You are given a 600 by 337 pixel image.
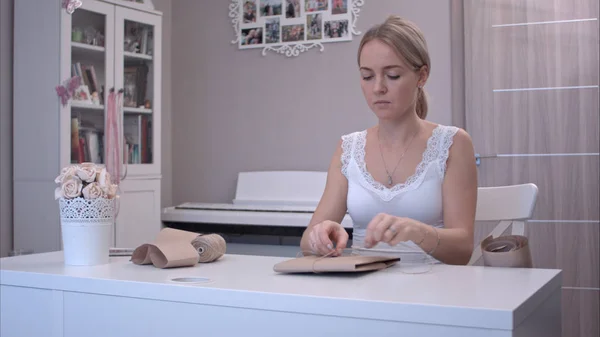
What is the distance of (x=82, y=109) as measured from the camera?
3686 millimetres

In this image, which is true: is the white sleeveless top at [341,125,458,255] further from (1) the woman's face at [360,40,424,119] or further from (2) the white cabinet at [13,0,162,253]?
(2) the white cabinet at [13,0,162,253]

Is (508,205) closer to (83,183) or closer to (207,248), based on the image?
(207,248)

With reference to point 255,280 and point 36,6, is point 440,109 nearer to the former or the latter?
point 36,6

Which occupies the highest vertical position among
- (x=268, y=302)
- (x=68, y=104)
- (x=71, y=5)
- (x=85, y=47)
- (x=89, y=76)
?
(x=71, y=5)

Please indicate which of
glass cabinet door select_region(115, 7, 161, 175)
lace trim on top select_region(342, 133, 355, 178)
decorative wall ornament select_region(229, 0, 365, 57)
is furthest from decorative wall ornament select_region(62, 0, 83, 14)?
lace trim on top select_region(342, 133, 355, 178)

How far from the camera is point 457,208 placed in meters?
1.89

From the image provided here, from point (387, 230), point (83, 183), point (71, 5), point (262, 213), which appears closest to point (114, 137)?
point (71, 5)

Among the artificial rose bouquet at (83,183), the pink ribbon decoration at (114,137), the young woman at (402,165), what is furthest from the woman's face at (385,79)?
the pink ribbon decoration at (114,137)

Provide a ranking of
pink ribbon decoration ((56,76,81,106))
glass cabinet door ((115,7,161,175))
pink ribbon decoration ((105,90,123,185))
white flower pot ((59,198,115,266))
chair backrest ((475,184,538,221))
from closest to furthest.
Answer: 1. white flower pot ((59,198,115,266))
2. chair backrest ((475,184,538,221))
3. pink ribbon decoration ((56,76,81,106))
4. pink ribbon decoration ((105,90,123,185))
5. glass cabinet door ((115,7,161,175))

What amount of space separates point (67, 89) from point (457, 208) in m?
2.34

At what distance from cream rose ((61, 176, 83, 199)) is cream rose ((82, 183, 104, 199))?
14 millimetres

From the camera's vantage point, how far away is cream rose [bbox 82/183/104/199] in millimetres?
1679

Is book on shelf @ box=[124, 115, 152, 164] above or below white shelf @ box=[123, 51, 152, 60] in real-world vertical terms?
below

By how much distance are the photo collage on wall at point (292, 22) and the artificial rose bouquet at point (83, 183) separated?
9.18 feet
